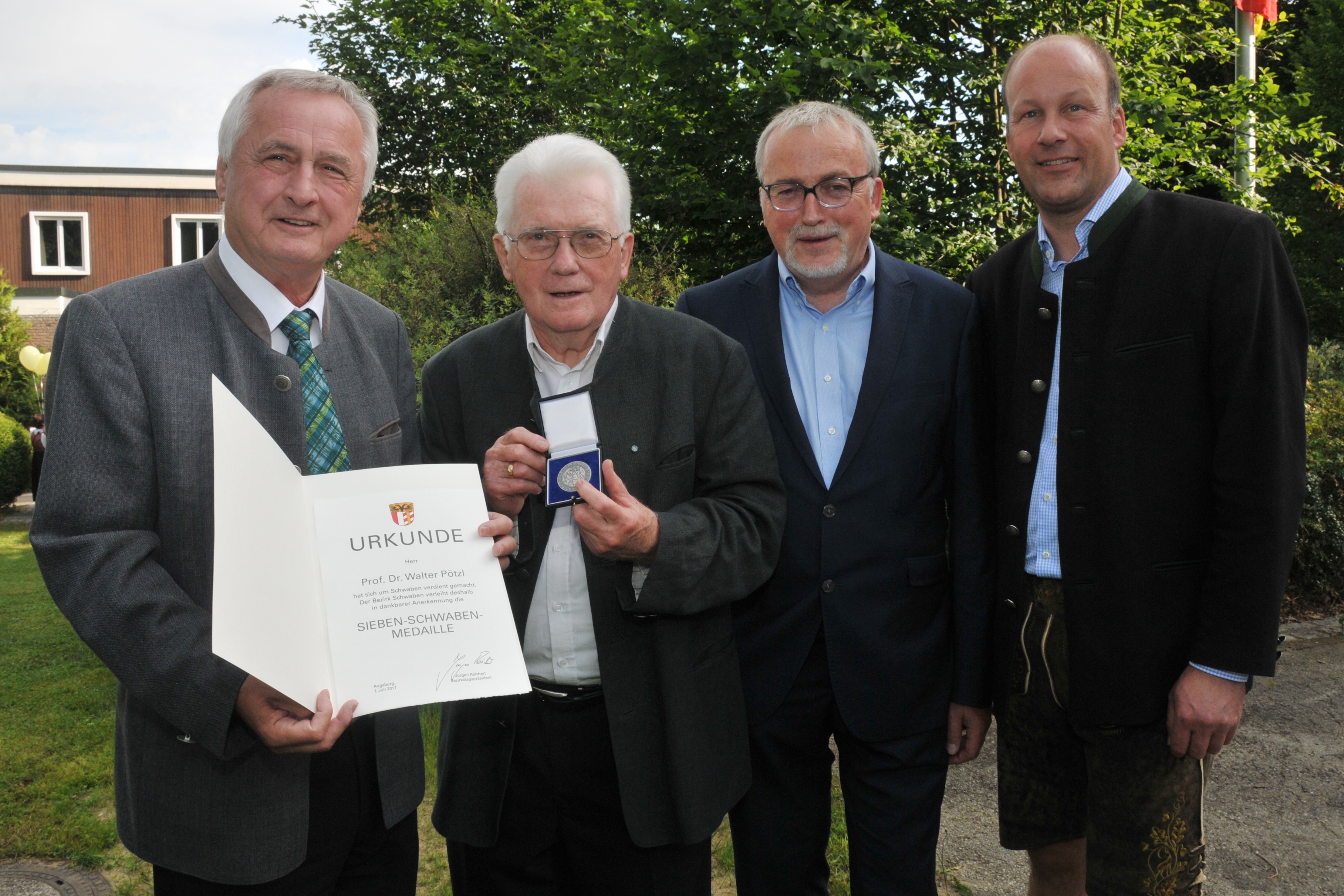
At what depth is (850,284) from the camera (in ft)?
9.92

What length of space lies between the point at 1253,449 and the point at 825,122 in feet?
5.06

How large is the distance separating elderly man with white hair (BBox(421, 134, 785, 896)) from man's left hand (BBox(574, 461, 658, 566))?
6cm

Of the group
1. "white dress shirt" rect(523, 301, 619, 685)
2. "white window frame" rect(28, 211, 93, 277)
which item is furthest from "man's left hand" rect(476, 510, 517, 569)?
"white window frame" rect(28, 211, 93, 277)

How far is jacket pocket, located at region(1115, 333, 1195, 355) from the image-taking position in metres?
2.52

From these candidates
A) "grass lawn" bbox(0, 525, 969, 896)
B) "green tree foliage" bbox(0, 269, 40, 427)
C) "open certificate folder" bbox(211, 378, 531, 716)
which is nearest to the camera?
"open certificate folder" bbox(211, 378, 531, 716)

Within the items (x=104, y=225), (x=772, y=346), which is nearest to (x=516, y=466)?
(x=772, y=346)

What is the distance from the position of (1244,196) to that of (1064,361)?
720cm

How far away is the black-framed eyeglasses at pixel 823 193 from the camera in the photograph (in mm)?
2951

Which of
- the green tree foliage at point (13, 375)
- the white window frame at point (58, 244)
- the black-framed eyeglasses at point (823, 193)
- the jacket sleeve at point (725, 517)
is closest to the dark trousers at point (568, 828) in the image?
the jacket sleeve at point (725, 517)

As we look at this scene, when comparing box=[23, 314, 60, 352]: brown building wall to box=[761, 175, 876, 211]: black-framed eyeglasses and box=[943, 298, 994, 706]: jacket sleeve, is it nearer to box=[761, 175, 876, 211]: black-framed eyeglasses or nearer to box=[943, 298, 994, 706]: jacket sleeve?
box=[761, 175, 876, 211]: black-framed eyeglasses

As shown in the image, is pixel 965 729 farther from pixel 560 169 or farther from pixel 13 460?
pixel 13 460

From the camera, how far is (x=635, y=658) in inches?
93.6

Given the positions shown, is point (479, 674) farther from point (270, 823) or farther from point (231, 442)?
point (231, 442)
